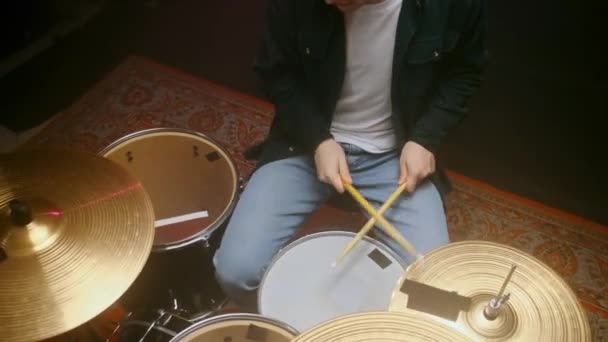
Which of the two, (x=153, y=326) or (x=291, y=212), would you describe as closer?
(x=153, y=326)

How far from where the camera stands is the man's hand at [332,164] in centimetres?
128

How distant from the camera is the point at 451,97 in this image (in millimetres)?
1328

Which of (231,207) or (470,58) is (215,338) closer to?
(231,207)

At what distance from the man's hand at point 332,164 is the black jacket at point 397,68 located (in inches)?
1.1

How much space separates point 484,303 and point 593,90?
177cm

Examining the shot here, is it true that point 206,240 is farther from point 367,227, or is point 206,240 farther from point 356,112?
point 356,112

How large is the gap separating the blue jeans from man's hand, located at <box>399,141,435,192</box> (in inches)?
1.3

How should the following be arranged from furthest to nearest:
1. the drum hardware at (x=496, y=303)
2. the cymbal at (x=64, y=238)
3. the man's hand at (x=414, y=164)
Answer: the man's hand at (x=414, y=164)
the cymbal at (x=64, y=238)
the drum hardware at (x=496, y=303)

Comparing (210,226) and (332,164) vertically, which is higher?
(332,164)

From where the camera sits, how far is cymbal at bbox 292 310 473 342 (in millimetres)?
684

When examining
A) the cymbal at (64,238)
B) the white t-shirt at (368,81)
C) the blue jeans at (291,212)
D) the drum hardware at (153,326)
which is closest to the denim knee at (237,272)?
the blue jeans at (291,212)

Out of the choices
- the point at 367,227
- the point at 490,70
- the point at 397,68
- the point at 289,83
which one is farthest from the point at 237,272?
the point at 490,70

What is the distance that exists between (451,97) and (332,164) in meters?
0.35

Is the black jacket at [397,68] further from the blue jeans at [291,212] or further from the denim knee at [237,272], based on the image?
the denim knee at [237,272]
